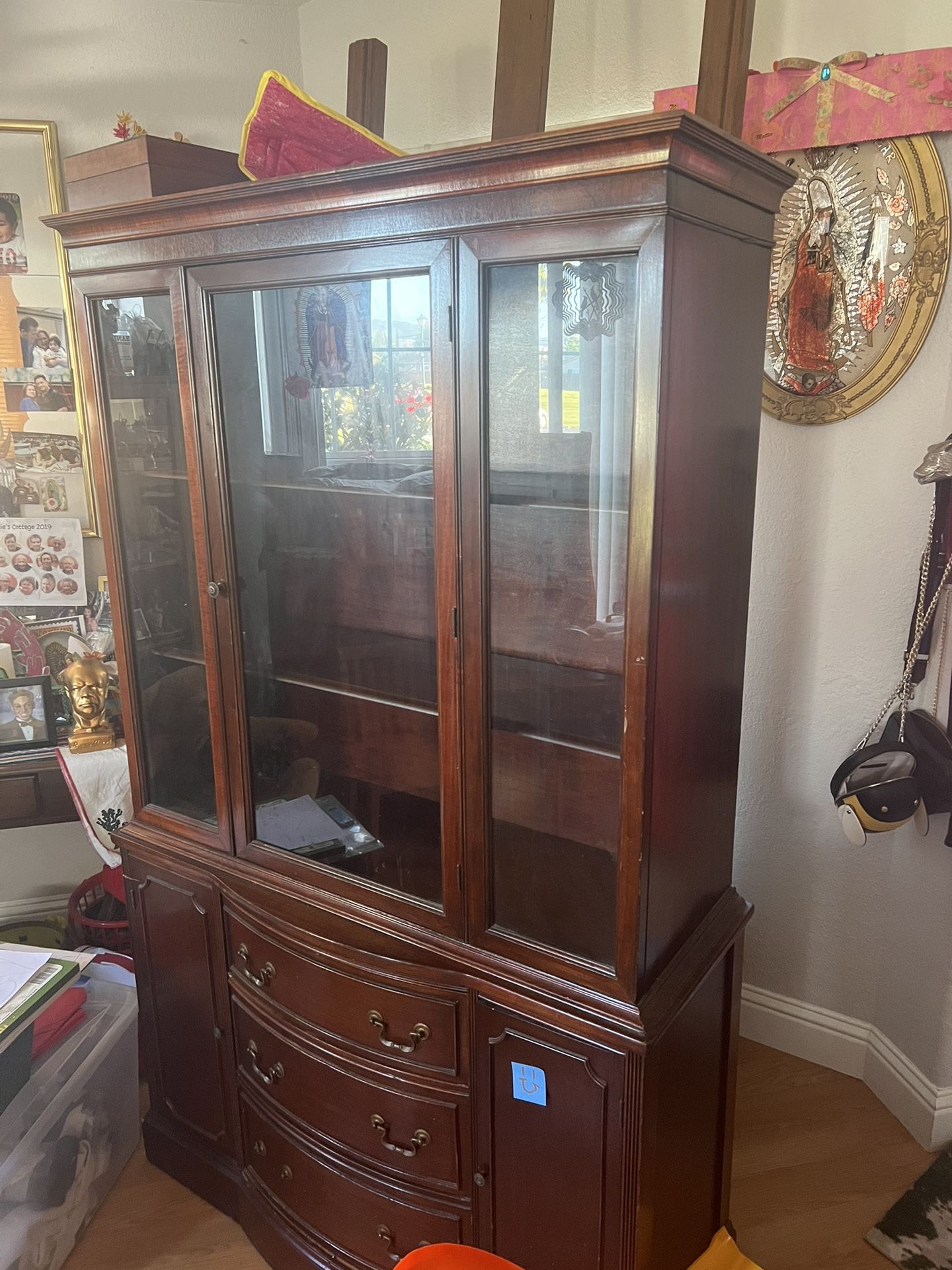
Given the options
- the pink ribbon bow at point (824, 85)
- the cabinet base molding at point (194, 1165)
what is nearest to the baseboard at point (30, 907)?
the cabinet base molding at point (194, 1165)

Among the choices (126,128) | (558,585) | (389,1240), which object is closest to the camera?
(558,585)

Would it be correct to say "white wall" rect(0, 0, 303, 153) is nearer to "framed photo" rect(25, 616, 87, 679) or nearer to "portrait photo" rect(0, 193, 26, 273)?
"portrait photo" rect(0, 193, 26, 273)

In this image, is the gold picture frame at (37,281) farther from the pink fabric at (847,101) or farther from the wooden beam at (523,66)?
the pink fabric at (847,101)

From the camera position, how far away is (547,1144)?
140cm

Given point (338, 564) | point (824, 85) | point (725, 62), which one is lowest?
point (338, 564)

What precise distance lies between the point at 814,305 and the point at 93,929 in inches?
84.2

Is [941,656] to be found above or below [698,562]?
below

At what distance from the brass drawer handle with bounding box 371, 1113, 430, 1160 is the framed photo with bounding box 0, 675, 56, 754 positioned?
4.02 feet

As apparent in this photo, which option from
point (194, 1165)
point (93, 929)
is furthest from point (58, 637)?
point (194, 1165)

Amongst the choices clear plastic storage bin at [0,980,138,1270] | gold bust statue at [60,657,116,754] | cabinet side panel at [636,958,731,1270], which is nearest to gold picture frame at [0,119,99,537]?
gold bust statue at [60,657,116,754]

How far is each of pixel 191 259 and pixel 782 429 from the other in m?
1.14

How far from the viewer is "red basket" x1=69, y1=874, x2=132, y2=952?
2.31 meters

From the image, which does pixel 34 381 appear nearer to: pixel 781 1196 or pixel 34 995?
pixel 34 995

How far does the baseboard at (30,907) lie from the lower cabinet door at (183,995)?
79 centimetres
